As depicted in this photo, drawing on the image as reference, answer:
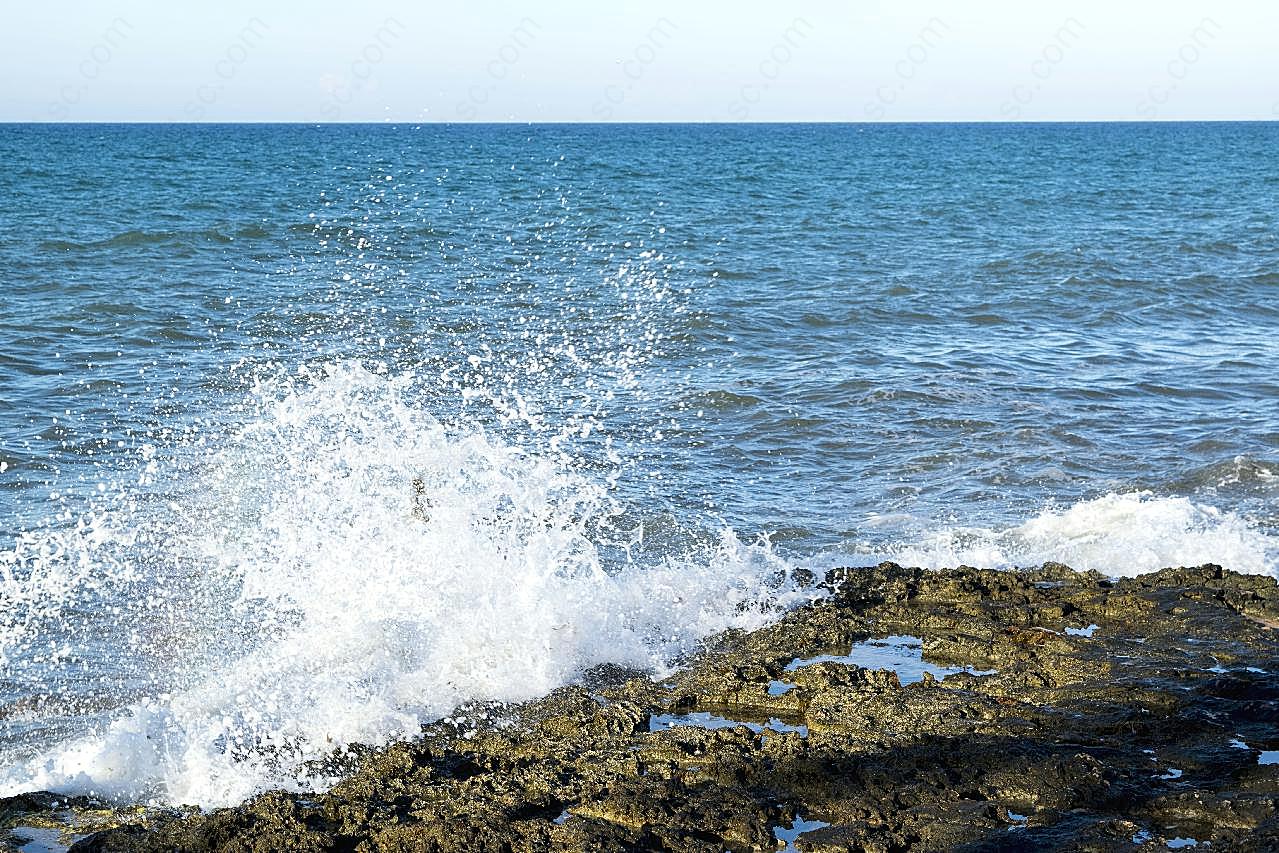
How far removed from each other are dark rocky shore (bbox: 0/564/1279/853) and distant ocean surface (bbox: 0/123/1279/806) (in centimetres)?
52

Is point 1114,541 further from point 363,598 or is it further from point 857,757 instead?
point 363,598

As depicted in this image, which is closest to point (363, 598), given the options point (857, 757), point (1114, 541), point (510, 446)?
point (857, 757)

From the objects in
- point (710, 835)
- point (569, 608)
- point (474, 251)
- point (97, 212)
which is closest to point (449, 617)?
point (569, 608)

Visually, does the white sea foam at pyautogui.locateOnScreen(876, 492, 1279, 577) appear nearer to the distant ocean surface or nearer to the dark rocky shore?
the distant ocean surface

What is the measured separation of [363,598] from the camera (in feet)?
26.2

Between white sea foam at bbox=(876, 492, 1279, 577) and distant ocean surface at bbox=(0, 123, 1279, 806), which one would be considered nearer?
distant ocean surface at bbox=(0, 123, 1279, 806)

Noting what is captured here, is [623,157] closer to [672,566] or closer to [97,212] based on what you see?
[97,212]

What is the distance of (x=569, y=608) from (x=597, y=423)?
5624 millimetres

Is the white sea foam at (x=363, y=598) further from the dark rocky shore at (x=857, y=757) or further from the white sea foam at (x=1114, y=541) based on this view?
the white sea foam at (x=1114, y=541)

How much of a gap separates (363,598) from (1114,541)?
530 centimetres

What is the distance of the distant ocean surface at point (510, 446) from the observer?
24.3 feet

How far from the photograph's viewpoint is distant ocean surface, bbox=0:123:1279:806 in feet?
24.3

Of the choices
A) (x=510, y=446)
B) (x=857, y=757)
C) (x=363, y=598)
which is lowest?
(x=510, y=446)

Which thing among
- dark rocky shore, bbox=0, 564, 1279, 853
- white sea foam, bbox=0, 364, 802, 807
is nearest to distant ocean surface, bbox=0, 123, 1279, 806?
white sea foam, bbox=0, 364, 802, 807
